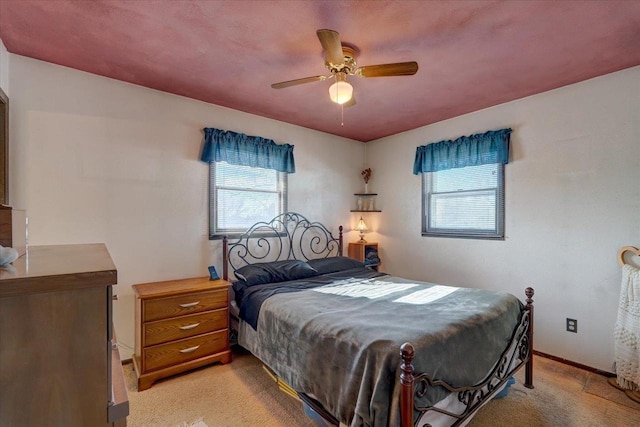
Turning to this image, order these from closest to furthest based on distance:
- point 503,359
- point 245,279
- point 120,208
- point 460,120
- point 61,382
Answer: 1. point 61,382
2. point 503,359
3. point 120,208
4. point 245,279
5. point 460,120

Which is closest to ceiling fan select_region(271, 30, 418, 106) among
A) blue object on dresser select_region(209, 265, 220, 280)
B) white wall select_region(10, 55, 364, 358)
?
white wall select_region(10, 55, 364, 358)

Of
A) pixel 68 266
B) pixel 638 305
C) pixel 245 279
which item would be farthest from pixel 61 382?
pixel 638 305

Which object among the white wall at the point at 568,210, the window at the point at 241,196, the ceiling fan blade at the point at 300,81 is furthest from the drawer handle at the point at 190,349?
the white wall at the point at 568,210

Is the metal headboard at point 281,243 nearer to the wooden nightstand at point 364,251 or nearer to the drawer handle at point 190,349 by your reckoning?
the wooden nightstand at point 364,251

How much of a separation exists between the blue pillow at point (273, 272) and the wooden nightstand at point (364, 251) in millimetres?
1216

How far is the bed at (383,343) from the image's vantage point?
147 centimetres

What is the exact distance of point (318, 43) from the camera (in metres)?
2.12

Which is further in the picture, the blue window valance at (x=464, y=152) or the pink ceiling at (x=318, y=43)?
the blue window valance at (x=464, y=152)

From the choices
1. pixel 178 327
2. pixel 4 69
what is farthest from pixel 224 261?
pixel 4 69

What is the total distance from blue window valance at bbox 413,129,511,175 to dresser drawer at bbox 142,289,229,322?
2.91 m

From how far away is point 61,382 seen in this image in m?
0.72

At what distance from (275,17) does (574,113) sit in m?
2.86

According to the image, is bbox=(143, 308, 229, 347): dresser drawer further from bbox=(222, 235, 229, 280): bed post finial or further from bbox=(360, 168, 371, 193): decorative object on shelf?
bbox=(360, 168, 371, 193): decorative object on shelf

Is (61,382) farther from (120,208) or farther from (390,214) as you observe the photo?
(390,214)
